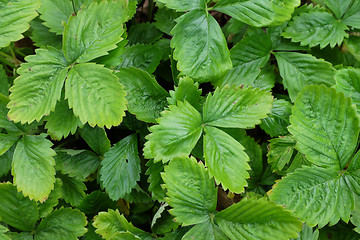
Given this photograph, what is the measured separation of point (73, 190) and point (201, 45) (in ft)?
2.63

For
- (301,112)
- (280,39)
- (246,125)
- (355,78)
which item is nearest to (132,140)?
(246,125)

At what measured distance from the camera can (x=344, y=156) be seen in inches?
50.6

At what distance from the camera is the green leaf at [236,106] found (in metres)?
1.27

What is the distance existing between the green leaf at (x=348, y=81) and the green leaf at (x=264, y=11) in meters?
0.32

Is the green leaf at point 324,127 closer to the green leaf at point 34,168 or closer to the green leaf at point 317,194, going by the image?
the green leaf at point 317,194

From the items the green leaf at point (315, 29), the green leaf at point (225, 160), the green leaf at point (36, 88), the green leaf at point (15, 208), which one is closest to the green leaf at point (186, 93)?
the green leaf at point (225, 160)

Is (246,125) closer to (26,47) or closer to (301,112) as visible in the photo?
(301,112)

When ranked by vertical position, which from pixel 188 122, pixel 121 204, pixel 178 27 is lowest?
pixel 121 204

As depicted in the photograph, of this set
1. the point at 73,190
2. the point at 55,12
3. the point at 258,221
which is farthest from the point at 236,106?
→ the point at 55,12

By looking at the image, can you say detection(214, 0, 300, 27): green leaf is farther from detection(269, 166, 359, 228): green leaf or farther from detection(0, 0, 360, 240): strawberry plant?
detection(269, 166, 359, 228): green leaf

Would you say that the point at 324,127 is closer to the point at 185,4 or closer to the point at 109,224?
the point at 185,4

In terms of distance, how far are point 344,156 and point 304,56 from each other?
1.61 feet

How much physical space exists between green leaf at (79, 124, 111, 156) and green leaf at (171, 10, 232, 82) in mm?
454

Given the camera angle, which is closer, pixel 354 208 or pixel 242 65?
pixel 354 208
